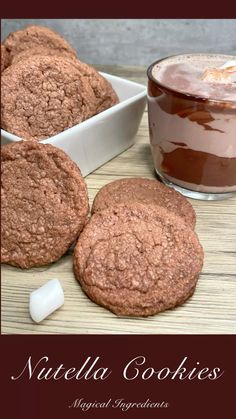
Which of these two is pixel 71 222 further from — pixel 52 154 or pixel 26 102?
pixel 26 102

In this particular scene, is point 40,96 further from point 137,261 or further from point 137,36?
point 137,36

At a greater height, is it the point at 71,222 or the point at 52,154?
the point at 52,154

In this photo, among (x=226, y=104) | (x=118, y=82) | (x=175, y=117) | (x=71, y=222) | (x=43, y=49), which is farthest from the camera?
(x=118, y=82)

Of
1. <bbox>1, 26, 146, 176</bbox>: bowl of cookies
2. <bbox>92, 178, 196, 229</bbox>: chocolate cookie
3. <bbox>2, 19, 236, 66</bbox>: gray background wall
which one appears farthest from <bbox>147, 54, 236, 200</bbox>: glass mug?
<bbox>2, 19, 236, 66</bbox>: gray background wall

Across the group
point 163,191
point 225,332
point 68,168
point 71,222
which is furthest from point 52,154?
point 225,332

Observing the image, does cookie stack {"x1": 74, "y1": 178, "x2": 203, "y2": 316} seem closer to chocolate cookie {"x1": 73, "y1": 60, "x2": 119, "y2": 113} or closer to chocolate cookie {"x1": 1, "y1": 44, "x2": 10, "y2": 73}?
chocolate cookie {"x1": 73, "y1": 60, "x2": 119, "y2": 113}
